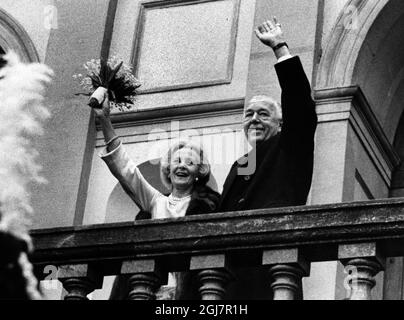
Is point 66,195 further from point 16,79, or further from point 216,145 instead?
point 16,79

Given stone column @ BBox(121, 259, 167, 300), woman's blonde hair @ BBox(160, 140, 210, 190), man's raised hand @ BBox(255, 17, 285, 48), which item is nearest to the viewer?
stone column @ BBox(121, 259, 167, 300)

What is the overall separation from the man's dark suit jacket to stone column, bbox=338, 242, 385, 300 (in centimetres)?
84

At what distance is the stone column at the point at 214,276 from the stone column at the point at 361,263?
54cm

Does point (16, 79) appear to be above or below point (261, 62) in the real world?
below

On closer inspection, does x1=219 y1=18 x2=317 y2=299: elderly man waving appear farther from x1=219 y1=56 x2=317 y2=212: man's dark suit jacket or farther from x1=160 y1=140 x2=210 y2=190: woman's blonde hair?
x1=160 y1=140 x2=210 y2=190: woman's blonde hair

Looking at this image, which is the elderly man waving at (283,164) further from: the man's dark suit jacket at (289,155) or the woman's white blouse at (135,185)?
the woman's white blouse at (135,185)

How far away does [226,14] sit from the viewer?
34.5 ft

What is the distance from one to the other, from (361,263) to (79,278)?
55.7 inches

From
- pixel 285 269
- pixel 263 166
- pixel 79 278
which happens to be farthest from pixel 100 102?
pixel 285 269

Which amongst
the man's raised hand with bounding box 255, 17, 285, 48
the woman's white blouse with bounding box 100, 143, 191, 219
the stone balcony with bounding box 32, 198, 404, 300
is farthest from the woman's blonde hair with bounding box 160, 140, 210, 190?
the stone balcony with bounding box 32, 198, 404, 300

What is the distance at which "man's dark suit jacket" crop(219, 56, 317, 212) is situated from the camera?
19.5ft
